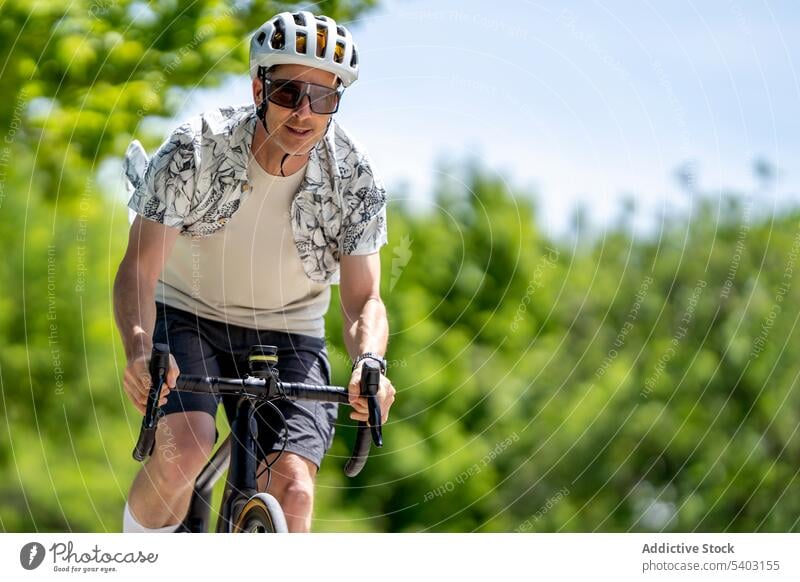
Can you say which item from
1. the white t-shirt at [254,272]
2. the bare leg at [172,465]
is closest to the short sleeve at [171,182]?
the white t-shirt at [254,272]

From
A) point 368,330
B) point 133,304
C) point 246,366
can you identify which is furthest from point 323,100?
point 246,366

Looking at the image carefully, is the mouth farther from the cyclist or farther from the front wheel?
the front wheel

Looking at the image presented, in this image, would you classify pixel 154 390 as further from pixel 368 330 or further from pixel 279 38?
pixel 279 38

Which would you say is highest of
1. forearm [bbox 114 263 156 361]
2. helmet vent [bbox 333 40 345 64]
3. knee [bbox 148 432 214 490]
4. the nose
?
helmet vent [bbox 333 40 345 64]

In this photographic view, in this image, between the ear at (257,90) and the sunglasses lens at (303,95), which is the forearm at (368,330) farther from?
the ear at (257,90)

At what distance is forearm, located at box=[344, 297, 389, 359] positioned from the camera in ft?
15.2

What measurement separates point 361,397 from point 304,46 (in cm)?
133

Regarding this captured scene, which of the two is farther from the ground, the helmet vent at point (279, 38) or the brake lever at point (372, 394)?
the helmet vent at point (279, 38)

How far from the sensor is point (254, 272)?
191 inches

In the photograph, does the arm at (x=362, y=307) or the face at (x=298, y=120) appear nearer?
the face at (x=298, y=120)

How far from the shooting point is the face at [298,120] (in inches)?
178

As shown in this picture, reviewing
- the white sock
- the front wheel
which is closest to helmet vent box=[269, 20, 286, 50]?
the front wheel
